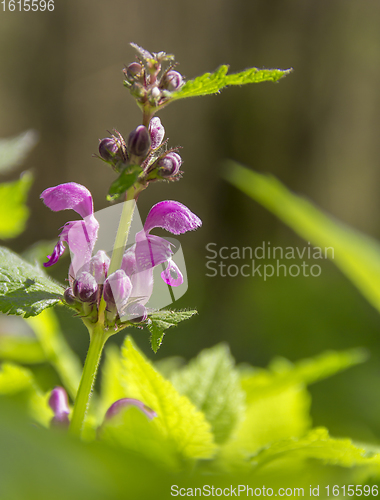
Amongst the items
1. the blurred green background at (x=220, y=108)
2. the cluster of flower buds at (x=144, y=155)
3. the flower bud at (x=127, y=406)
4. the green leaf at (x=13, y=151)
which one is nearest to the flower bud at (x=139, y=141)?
the cluster of flower buds at (x=144, y=155)

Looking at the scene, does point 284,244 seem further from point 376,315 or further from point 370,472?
point 370,472

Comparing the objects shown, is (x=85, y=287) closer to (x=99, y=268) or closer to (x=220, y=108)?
(x=99, y=268)

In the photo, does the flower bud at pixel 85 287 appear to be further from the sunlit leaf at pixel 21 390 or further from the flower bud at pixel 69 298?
the sunlit leaf at pixel 21 390

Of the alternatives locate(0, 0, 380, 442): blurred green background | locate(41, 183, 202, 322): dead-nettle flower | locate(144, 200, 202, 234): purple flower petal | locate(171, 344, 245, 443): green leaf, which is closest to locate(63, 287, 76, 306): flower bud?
locate(41, 183, 202, 322): dead-nettle flower

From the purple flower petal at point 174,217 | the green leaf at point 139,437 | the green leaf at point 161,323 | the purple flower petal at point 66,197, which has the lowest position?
the green leaf at point 139,437

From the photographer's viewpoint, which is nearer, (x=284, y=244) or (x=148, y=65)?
(x=148, y=65)

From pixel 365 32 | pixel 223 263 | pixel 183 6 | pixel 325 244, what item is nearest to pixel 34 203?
pixel 223 263
